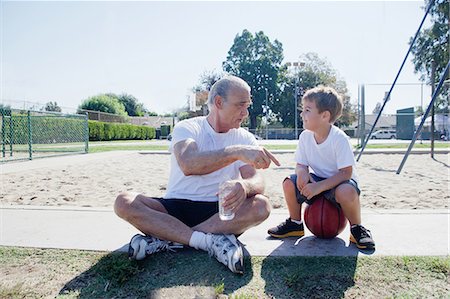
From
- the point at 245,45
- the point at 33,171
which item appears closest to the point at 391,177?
the point at 33,171

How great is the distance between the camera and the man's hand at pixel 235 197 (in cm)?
237

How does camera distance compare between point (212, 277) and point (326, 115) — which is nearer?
point (212, 277)

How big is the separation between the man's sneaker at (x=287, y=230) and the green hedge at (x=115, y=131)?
28.4 m

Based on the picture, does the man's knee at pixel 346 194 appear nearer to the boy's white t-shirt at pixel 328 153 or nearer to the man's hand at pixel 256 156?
the boy's white t-shirt at pixel 328 153

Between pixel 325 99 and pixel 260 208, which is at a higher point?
pixel 325 99

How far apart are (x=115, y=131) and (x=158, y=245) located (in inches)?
1310

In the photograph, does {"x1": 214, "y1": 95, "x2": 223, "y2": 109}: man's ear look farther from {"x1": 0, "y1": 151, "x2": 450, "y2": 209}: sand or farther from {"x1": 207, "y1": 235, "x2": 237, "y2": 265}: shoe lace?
{"x1": 0, "y1": 151, "x2": 450, "y2": 209}: sand

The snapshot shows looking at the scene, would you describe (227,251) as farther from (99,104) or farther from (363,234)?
(99,104)

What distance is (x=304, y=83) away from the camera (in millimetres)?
52219

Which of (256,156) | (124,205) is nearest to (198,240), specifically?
(124,205)

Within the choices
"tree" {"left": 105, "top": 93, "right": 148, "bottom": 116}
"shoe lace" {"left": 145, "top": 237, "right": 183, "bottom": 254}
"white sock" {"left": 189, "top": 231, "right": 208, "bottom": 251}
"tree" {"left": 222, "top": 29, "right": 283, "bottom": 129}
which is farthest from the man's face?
"tree" {"left": 105, "top": 93, "right": 148, "bottom": 116}

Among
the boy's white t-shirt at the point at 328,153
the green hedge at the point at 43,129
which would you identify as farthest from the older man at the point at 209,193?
the green hedge at the point at 43,129

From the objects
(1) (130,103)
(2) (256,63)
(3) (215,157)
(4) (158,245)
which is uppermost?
(2) (256,63)

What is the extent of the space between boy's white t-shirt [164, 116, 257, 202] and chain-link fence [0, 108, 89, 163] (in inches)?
432
